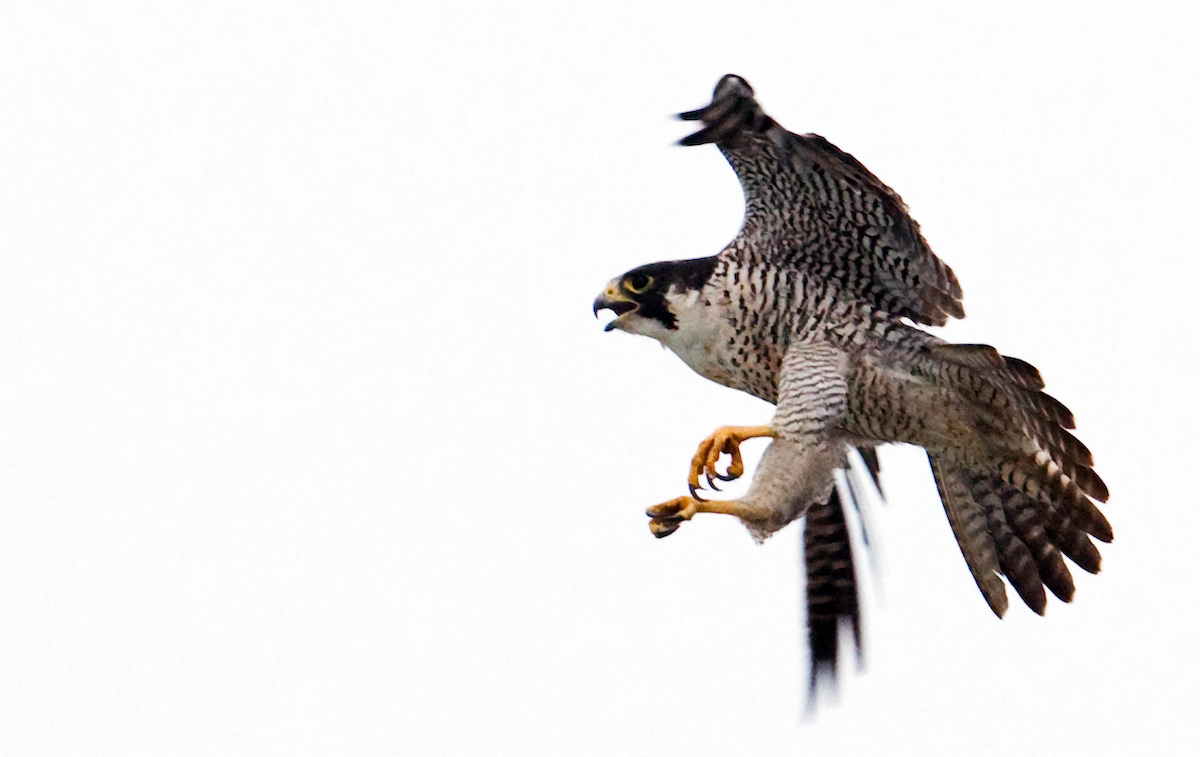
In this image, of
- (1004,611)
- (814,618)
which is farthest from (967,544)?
(814,618)

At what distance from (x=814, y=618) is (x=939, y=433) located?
5.64 ft

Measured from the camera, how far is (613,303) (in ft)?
30.9

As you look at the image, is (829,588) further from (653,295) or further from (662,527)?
(662,527)

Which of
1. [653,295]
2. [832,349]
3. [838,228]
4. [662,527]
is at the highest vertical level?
[838,228]

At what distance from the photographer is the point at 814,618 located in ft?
34.9

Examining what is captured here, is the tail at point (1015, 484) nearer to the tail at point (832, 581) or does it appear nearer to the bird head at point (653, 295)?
the tail at point (832, 581)

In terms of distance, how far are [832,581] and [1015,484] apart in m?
1.44

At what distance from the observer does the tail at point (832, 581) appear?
10547 mm

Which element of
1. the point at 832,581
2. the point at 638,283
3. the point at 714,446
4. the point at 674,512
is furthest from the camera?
the point at 832,581

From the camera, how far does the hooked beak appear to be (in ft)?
30.7

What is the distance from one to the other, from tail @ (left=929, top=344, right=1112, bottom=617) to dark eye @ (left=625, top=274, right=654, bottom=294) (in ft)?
4.52

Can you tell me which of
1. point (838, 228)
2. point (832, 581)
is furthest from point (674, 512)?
point (832, 581)

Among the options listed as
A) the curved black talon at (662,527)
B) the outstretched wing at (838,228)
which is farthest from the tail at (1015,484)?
the curved black talon at (662,527)

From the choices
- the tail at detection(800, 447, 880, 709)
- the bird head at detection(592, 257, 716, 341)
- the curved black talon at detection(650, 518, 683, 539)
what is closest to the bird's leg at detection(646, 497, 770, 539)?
the curved black talon at detection(650, 518, 683, 539)
